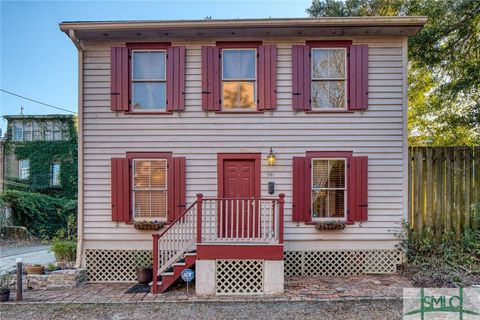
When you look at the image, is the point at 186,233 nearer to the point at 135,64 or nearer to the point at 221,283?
the point at 221,283

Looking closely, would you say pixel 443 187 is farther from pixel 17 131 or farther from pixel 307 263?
pixel 17 131

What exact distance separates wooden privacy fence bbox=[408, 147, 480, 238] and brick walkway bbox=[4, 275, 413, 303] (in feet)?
5.61

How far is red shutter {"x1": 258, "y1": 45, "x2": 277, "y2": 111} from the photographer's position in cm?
637

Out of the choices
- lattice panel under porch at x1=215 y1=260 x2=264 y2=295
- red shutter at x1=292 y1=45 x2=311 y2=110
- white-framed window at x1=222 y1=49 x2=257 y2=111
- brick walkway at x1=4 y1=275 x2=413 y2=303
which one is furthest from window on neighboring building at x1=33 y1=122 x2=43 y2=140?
red shutter at x1=292 y1=45 x2=311 y2=110

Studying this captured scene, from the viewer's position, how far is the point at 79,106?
6.42 metres

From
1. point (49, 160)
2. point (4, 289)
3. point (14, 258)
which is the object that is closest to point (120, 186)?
point (4, 289)

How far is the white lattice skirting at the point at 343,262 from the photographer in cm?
633

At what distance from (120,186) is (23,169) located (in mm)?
16703

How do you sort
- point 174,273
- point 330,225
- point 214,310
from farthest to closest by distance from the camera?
point 330,225 → point 174,273 → point 214,310

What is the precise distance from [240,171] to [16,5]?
35.7ft

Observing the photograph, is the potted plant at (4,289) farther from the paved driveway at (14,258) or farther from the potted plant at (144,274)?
the potted plant at (144,274)

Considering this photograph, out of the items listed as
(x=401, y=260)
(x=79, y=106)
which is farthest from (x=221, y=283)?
(x=79, y=106)

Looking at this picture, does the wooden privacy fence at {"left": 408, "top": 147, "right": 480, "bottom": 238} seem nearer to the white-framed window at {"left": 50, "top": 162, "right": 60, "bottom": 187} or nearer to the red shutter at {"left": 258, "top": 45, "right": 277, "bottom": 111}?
the red shutter at {"left": 258, "top": 45, "right": 277, "bottom": 111}

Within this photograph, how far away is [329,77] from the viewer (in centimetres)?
654
